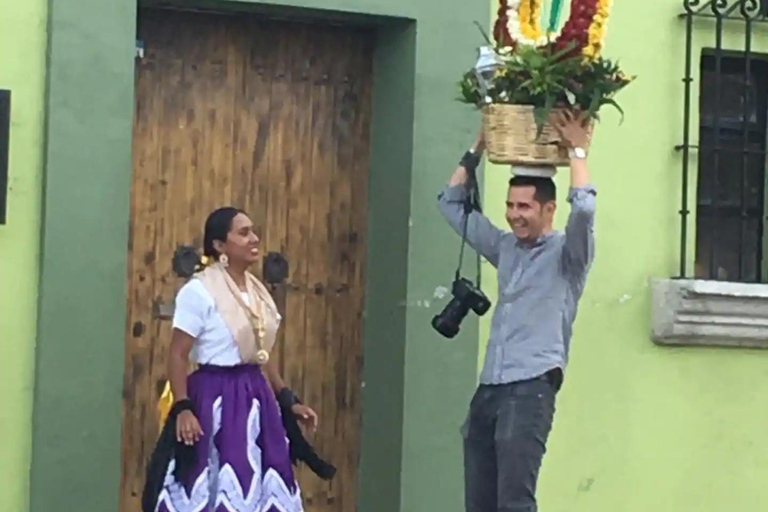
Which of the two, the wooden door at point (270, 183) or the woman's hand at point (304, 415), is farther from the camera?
the wooden door at point (270, 183)

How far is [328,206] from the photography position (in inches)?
303

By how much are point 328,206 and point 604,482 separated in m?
1.72

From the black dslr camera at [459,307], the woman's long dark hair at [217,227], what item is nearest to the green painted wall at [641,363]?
the black dslr camera at [459,307]

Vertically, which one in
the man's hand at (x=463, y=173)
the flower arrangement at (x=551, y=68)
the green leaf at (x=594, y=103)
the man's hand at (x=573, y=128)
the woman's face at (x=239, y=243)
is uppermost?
the flower arrangement at (x=551, y=68)

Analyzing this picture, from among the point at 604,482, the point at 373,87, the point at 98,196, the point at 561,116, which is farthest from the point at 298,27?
the point at 604,482

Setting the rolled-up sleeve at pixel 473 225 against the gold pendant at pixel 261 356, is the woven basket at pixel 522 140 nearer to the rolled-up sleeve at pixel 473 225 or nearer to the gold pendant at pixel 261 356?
the rolled-up sleeve at pixel 473 225

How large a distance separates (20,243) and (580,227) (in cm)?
223

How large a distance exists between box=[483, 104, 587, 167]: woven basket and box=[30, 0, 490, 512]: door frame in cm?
119

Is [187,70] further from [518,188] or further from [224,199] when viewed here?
[518,188]

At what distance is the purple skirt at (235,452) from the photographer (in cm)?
668

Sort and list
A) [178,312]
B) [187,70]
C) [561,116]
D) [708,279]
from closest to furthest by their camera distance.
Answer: [561,116] < [178,312] < [187,70] < [708,279]

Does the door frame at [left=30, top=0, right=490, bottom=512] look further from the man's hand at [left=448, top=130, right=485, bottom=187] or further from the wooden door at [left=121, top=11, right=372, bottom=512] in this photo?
the man's hand at [left=448, top=130, right=485, bottom=187]

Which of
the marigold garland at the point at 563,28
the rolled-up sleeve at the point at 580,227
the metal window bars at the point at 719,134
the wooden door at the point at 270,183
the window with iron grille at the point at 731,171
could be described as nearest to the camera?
the rolled-up sleeve at the point at 580,227

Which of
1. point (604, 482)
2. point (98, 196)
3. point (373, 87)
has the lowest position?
point (604, 482)
